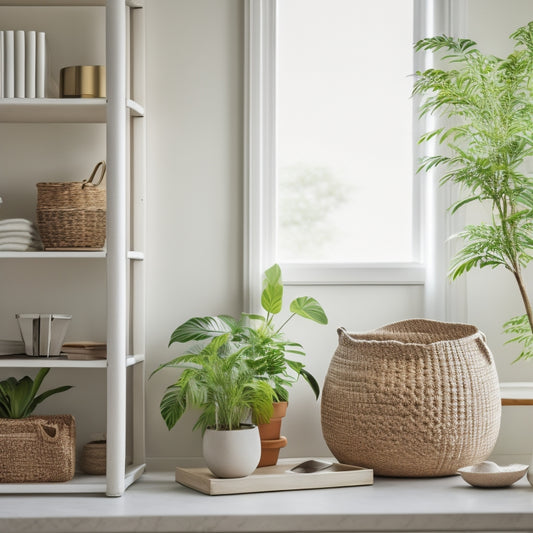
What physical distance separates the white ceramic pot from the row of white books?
1.15 m

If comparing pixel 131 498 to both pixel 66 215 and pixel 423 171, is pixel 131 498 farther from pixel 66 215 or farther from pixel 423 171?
pixel 423 171

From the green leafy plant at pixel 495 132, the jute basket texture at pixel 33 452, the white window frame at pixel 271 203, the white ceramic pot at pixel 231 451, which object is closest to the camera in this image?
the white ceramic pot at pixel 231 451

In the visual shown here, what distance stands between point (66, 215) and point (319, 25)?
3.91 feet

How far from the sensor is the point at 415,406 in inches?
93.7

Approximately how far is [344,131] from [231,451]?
128 cm

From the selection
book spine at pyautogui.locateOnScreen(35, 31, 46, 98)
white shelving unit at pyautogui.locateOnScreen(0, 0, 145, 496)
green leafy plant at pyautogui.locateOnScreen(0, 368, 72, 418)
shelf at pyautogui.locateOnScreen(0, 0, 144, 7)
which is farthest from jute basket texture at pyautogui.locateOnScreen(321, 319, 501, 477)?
shelf at pyautogui.locateOnScreen(0, 0, 144, 7)

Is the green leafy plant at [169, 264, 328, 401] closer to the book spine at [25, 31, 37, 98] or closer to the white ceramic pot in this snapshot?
the white ceramic pot

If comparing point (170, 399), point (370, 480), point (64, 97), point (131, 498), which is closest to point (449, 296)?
point (370, 480)

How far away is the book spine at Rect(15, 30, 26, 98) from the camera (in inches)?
94.3

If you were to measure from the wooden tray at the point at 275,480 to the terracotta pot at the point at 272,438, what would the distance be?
69mm

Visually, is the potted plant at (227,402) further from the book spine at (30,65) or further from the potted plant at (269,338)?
the book spine at (30,65)

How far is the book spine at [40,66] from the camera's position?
241 centimetres

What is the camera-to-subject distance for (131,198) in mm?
2752

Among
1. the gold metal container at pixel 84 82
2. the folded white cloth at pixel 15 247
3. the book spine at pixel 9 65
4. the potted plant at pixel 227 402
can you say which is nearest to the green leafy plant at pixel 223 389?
the potted plant at pixel 227 402
